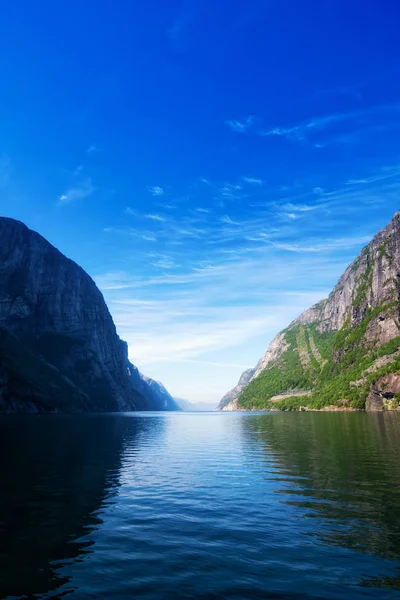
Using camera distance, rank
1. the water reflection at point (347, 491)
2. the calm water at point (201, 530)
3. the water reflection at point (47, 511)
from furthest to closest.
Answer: the water reflection at point (347, 491)
the water reflection at point (47, 511)
the calm water at point (201, 530)

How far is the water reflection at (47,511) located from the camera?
14906 mm

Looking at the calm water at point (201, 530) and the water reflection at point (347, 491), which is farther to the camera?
the water reflection at point (347, 491)

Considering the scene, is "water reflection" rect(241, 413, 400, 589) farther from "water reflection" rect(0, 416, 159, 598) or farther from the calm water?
"water reflection" rect(0, 416, 159, 598)

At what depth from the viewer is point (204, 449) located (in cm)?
5781

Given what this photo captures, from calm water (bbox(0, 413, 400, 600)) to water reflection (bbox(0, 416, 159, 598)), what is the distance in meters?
0.07

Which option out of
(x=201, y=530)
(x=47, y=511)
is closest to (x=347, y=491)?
(x=201, y=530)

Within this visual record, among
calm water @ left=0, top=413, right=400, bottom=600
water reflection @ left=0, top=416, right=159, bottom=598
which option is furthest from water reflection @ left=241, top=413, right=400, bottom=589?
water reflection @ left=0, top=416, right=159, bottom=598

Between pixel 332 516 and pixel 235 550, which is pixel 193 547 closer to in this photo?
pixel 235 550

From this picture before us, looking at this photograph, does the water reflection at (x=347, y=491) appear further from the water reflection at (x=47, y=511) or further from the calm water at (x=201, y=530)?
the water reflection at (x=47, y=511)

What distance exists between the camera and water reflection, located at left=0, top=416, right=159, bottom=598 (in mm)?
14906

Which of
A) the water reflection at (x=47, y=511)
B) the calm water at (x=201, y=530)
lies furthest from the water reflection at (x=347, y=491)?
the water reflection at (x=47, y=511)

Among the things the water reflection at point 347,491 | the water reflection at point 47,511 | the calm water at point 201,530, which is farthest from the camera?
the water reflection at point 347,491

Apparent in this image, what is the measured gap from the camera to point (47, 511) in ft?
76.4

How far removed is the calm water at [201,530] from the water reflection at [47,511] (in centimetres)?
7
